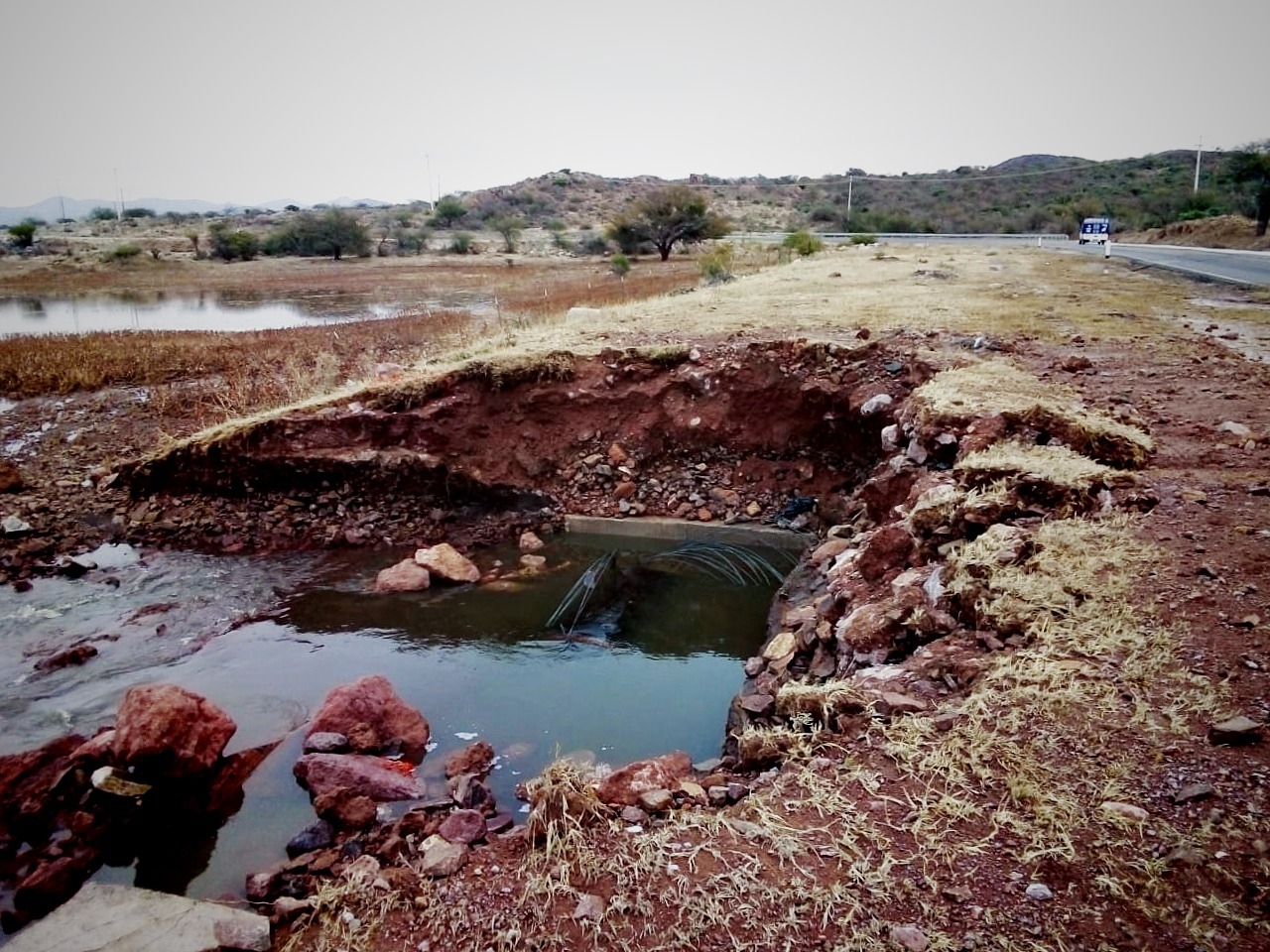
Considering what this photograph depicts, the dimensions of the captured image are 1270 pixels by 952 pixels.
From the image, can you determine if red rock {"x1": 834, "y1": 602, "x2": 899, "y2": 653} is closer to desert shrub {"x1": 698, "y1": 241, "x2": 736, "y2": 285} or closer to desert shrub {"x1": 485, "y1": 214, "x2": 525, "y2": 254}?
desert shrub {"x1": 698, "y1": 241, "x2": 736, "y2": 285}

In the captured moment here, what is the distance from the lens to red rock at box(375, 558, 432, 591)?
7.36 metres

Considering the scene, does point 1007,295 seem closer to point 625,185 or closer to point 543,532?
point 543,532

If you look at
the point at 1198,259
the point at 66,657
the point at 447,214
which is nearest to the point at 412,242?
the point at 447,214

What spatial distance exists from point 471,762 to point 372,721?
731mm

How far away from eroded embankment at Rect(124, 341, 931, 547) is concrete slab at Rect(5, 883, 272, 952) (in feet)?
17.1

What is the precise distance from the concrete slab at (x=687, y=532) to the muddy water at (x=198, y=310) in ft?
37.7

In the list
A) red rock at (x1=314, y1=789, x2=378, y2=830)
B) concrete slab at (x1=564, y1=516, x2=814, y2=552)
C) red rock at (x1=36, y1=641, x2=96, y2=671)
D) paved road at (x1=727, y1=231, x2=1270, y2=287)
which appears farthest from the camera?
paved road at (x1=727, y1=231, x2=1270, y2=287)

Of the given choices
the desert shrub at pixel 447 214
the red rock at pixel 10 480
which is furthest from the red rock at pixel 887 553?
the desert shrub at pixel 447 214

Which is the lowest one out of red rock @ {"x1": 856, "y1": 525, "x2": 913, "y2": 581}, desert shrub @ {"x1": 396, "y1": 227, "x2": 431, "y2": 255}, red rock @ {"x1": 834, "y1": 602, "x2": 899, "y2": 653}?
red rock @ {"x1": 834, "y1": 602, "x2": 899, "y2": 653}

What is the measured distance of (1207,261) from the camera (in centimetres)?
1836

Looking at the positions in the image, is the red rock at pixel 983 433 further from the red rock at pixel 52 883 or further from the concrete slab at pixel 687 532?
the red rock at pixel 52 883

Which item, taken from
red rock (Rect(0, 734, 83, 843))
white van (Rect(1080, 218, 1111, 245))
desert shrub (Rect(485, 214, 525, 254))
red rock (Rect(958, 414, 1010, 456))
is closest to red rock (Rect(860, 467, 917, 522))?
red rock (Rect(958, 414, 1010, 456))

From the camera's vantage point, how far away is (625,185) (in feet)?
250

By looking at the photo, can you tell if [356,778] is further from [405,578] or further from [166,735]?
[405,578]
